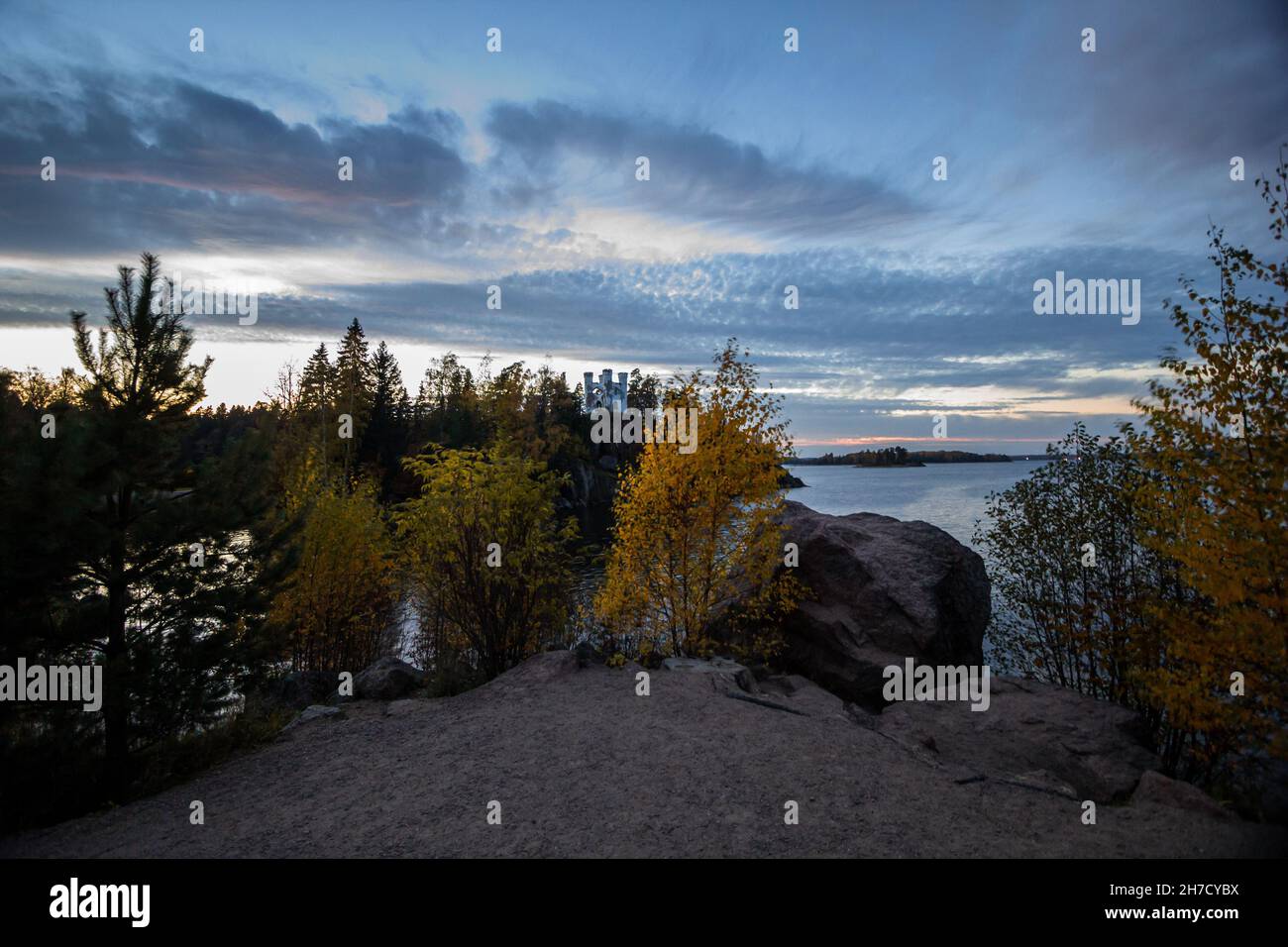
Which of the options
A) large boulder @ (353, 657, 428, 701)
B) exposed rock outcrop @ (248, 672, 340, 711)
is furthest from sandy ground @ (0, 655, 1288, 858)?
exposed rock outcrop @ (248, 672, 340, 711)

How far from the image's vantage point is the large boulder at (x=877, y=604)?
39.9 feet

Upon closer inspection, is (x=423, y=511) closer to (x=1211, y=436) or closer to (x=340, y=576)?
(x=340, y=576)

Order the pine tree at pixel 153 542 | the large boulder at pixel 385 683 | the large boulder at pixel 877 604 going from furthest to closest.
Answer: the large boulder at pixel 877 604 → the large boulder at pixel 385 683 → the pine tree at pixel 153 542

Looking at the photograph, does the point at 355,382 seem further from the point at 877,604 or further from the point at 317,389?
the point at 877,604

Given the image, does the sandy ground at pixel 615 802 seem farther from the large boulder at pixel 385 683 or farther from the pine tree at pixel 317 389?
the pine tree at pixel 317 389

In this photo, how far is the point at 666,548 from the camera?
11875 millimetres

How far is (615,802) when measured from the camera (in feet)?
20.0

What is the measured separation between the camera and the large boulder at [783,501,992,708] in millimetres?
12156

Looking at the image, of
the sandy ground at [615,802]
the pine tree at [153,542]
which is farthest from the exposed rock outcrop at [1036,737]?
the pine tree at [153,542]

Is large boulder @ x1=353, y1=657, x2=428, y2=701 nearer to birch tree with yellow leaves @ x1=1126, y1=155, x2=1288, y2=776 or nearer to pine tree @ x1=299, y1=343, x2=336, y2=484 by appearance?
birch tree with yellow leaves @ x1=1126, y1=155, x2=1288, y2=776

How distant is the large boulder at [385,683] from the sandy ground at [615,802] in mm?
1547

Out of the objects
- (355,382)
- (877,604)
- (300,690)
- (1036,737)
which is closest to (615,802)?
(1036,737)

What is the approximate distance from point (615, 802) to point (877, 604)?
7947 millimetres
